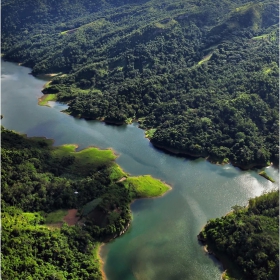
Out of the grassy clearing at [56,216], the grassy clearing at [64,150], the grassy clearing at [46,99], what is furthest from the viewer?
Answer: the grassy clearing at [46,99]

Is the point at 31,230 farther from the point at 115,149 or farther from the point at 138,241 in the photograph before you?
the point at 115,149

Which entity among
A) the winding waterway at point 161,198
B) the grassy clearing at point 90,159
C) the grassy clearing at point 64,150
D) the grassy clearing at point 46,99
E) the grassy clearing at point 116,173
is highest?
the grassy clearing at point 46,99

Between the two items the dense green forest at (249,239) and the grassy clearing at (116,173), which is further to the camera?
the grassy clearing at (116,173)

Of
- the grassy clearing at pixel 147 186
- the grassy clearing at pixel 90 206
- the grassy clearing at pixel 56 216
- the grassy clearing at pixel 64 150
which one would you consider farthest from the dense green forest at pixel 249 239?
the grassy clearing at pixel 64 150

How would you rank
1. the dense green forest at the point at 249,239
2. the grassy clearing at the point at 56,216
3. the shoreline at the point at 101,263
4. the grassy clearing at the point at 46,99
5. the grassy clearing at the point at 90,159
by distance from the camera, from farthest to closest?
the grassy clearing at the point at 46,99
the grassy clearing at the point at 90,159
the grassy clearing at the point at 56,216
the shoreline at the point at 101,263
the dense green forest at the point at 249,239

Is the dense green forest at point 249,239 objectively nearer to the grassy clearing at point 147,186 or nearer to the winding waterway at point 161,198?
the winding waterway at point 161,198

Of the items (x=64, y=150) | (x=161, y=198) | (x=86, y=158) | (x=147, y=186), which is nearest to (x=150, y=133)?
(x=86, y=158)

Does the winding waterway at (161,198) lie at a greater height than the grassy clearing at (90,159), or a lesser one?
lesser

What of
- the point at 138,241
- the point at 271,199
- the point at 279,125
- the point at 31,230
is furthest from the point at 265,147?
the point at 31,230
